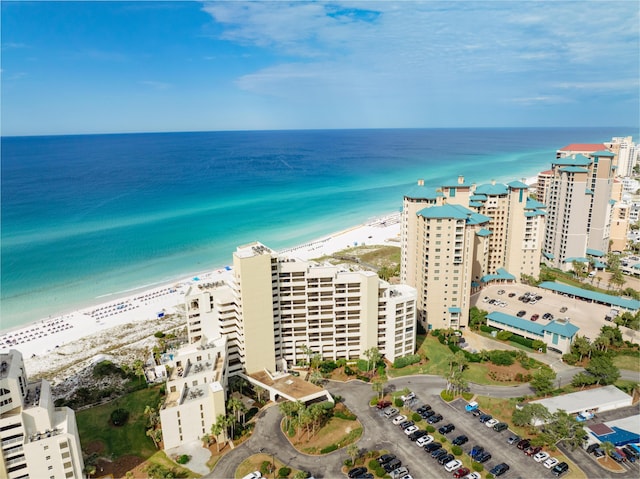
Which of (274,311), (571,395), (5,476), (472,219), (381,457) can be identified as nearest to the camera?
(5,476)

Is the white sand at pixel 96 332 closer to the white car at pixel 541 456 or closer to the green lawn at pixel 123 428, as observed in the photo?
the green lawn at pixel 123 428

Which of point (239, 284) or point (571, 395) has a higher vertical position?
point (239, 284)

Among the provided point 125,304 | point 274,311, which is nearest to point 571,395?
point 274,311

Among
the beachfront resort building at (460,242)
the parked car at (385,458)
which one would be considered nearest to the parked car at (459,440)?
the parked car at (385,458)

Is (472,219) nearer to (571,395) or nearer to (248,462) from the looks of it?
(571,395)

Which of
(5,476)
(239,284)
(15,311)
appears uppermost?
(239,284)
